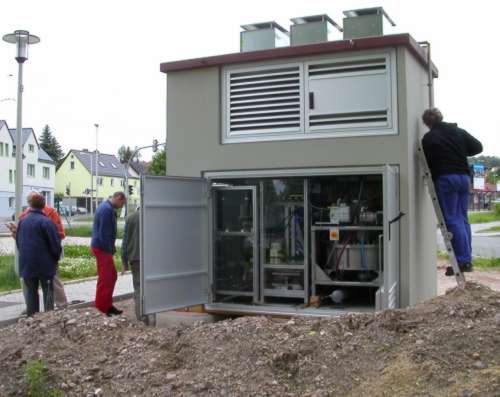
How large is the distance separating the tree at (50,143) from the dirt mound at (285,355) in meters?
98.8

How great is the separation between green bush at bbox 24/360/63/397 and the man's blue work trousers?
16.1 ft

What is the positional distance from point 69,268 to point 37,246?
22.4 feet

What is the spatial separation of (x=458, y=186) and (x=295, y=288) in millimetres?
2585

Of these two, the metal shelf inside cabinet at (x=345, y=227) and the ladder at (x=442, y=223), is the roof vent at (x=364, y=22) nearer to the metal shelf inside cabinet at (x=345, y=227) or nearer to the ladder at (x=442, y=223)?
the ladder at (x=442, y=223)

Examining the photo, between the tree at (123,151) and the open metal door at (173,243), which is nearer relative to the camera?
the open metal door at (173,243)

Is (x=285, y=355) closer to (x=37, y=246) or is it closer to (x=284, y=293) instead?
(x=284, y=293)

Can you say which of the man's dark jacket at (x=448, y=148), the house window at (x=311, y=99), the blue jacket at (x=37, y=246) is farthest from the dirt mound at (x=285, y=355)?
the house window at (x=311, y=99)

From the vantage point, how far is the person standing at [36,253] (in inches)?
303

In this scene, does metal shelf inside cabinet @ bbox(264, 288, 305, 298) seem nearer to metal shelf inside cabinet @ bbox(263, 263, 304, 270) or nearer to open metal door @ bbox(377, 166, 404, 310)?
metal shelf inside cabinet @ bbox(263, 263, 304, 270)

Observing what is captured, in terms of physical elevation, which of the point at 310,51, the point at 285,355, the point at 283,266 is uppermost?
the point at 310,51

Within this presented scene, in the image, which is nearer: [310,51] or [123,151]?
[310,51]

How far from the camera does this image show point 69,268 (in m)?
14.3

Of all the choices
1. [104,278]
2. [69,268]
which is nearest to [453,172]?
[104,278]

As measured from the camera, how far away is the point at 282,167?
8023mm
